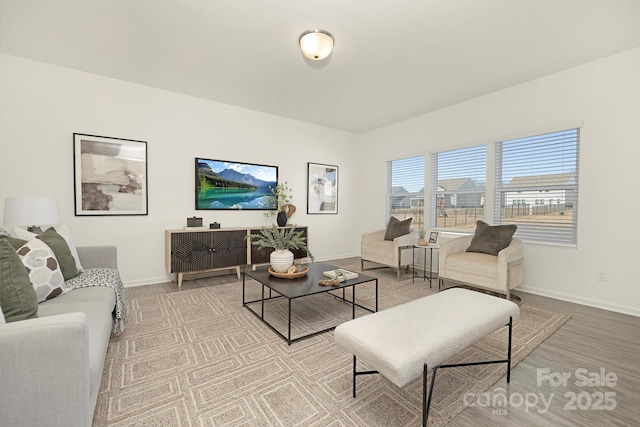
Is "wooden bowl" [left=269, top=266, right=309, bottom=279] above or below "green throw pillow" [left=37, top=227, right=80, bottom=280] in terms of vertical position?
below

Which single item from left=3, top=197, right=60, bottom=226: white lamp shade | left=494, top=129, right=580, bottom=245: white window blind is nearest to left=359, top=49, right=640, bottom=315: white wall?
left=494, top=129, right=580, bottom=245: white window blind

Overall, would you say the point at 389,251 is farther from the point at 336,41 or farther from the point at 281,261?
the point at 336,41

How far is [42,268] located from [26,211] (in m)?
1.01

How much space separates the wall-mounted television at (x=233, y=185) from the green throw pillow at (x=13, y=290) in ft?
9.39

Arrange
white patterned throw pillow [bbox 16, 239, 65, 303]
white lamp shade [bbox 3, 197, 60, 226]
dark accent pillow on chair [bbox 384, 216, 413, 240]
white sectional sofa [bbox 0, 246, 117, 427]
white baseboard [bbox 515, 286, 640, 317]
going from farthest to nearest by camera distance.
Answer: dark accent pillow on chair [bbox 384, 216, 413, 240]
white baseboard [bbox 515, 286, 640, 317]
white lamp shade [bbox 3, 197, 60, 226]
white patterned throw pillow [bbox 16, 239, 65, 303]
white sectional sofa [bbox 0, 246, 117, 427]

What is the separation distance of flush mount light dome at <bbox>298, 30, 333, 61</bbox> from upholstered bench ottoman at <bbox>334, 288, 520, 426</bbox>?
225 cm

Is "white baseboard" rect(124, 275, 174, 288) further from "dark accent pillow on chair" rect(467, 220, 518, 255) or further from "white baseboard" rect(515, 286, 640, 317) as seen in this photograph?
"white baseboard" rect(515, 286, 640, 317)

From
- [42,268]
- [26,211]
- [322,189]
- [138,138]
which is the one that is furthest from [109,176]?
[322,189]

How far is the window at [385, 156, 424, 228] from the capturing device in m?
4.93

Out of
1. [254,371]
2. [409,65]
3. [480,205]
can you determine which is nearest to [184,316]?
[254,371]

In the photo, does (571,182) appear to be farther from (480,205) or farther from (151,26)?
(151,26)

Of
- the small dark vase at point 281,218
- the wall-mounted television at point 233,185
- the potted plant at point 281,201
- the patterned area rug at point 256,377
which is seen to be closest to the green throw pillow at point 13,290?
the patterned area rug at point 256,377

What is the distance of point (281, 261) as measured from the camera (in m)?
2.67

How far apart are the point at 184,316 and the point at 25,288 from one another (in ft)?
5.08
